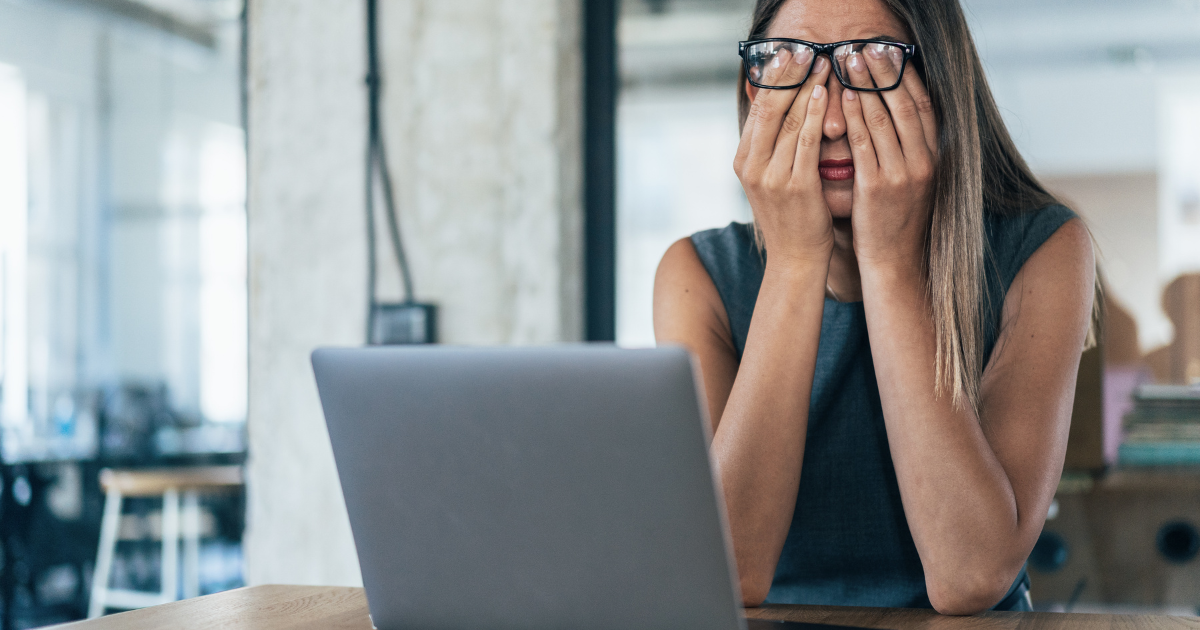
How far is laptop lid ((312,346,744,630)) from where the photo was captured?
506mm

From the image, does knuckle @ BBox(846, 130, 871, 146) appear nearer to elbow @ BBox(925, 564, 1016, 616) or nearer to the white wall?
elbow @ BBox(925, 564, 1016, 616)

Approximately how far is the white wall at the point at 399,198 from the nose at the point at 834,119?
865 millimetres

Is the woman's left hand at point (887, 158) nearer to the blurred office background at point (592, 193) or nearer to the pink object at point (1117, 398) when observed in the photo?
the blurred office background at point (592, 193)

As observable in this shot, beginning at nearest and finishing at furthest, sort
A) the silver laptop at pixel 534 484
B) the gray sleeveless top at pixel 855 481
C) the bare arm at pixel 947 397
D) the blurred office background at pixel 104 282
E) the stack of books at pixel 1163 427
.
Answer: the silver laptop at pixel 534 484 < the bare arm at pixel 947 397 < the gray sleeveless top at pixel 855 481 < the stack of books at pixel 1163 427 < the blurred office background at pixel 104 282

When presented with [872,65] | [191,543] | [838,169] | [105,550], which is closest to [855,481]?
[838,169]

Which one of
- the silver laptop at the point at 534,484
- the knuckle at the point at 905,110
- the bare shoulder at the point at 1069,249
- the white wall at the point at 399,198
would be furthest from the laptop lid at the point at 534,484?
the white wall at the point at 399,198

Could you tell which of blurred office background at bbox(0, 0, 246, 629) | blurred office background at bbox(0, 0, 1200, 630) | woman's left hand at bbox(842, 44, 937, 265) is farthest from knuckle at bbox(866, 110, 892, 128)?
blurred office background at bbox(0, 0, 246, 629)

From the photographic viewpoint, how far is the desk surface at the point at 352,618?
0.68m

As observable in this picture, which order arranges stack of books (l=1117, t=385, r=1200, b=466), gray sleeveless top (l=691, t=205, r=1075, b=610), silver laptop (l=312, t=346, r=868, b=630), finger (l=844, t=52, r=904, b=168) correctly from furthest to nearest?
stack of books (l=1117, t=385, r=1200, b=466), gray sleeveless top (l=691, t=205, r=1075, b=610), finger (l=844, t=52, r=904, b=168), silver laptop (l=312, t=346, r=868, b=630)

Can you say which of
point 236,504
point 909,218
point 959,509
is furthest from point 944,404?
point 236,504

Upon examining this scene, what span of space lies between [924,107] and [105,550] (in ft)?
8.27

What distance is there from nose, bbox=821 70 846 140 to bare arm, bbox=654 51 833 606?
0.02 meters

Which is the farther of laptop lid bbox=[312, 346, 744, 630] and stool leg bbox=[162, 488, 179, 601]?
stool leg bbox=[162, 488, 179, 601]

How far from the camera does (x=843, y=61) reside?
36.4 inches
